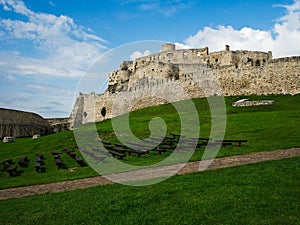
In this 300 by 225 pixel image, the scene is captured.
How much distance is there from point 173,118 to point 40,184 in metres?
20.9

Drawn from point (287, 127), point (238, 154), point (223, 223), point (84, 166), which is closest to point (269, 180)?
point (223, 223)

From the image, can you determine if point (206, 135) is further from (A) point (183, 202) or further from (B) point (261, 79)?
(B) point (261, 79)

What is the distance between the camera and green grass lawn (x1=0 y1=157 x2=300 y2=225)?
22.7 feet

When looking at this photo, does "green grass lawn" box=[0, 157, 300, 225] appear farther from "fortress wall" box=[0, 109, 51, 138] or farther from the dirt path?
"fortress wall" box=[0, 109, 51, 138]

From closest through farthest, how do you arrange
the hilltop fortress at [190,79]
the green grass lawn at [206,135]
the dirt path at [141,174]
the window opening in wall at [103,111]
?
the dirt path at [141,174] → the green grass lawn at [206,135] → the hilltop fortress at [190,79] → the window opening in wall at [103,111]

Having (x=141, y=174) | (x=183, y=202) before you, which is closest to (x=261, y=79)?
(x=141, y=174)

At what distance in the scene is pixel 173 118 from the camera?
31.8 meters

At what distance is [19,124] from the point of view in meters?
45.5

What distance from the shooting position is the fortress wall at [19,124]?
42844 millimetres

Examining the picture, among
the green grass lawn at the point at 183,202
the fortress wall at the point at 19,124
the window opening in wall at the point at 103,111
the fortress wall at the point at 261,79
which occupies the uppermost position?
the fortress wall at the point at 261,79

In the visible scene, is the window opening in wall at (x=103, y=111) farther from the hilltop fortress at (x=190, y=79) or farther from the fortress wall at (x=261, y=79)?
the fortress wall at (x=261, y=79)

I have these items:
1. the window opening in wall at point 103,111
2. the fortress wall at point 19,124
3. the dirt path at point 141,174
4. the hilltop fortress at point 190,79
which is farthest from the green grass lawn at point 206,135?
the window opening in wall at point 103,111

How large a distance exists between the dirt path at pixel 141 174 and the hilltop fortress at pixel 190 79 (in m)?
27.3

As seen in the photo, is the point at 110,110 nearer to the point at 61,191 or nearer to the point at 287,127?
the point at 287,127
